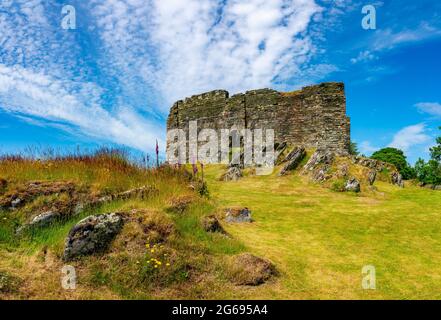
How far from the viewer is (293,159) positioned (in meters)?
24.8

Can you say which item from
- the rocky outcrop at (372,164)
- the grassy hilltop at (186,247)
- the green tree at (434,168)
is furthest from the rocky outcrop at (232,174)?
the green tree at (434,168)

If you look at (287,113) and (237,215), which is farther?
(287,113)

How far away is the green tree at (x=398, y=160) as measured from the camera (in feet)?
176

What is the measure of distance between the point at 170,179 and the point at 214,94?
2462 centimetres

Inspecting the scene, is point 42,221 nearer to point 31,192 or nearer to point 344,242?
point 31,192

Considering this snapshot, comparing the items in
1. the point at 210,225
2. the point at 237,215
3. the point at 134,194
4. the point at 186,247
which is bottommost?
the point at 186,247

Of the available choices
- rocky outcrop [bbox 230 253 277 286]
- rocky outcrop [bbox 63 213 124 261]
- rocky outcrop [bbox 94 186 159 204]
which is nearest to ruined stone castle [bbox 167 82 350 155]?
rocky outcrop [bbox 94 186 159 204]

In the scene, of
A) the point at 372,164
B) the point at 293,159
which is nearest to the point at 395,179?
the point at 372,164

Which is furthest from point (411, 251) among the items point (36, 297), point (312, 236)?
point (36, 297)

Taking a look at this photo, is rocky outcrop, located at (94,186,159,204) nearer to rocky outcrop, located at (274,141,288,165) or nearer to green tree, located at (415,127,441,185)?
rocky outcrop, located at (274,141,288,165)

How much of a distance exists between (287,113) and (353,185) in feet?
39.7

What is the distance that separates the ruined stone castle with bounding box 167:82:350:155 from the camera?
2750 cm

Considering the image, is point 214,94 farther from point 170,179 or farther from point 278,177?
point 170,179
